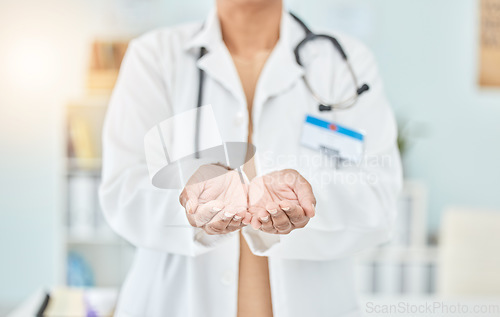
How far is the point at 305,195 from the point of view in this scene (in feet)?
1.32

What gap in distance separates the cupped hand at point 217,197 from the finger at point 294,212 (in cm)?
3

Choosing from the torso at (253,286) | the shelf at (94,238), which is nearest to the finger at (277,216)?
the torso at (253,286)

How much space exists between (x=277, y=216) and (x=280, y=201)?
11mm

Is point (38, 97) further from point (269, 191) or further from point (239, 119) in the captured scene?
point (269, 191)

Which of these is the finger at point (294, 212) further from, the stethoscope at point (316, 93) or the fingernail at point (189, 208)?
the stethoscope at point (316, 93)

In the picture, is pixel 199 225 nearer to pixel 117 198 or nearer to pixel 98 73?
pixel 117 198

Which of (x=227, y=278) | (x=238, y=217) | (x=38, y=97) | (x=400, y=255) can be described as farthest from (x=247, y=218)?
(x=38, y=97)

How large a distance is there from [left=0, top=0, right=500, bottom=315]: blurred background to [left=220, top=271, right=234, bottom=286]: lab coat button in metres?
1.57

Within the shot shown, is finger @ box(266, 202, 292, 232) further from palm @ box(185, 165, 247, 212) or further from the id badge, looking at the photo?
the id badge

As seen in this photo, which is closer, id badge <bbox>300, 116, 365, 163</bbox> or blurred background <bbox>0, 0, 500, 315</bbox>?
id badge <bbox>300, 116, 365, 163</bbox>

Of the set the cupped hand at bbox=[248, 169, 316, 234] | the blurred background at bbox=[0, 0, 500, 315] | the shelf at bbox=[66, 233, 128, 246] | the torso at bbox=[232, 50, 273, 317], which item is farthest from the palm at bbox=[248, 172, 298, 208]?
the shelf at bbox=[66, 233, 128, 246]

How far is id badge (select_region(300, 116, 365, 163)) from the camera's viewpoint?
1.71 feet

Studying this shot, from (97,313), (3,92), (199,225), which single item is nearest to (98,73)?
(3,92)

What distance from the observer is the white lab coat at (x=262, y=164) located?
49cm
